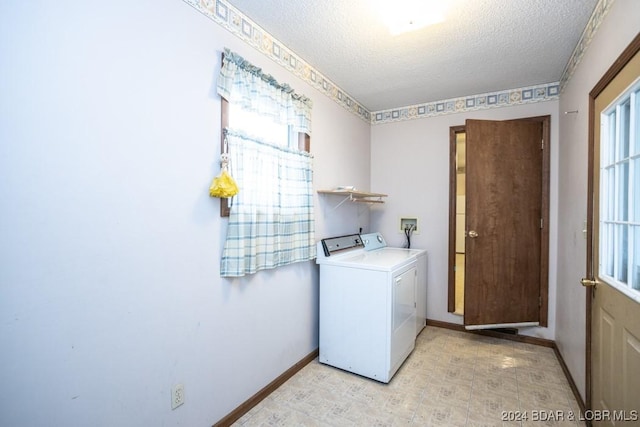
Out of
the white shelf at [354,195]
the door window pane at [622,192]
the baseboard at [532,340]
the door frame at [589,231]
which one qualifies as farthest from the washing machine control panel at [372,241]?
the door window pane at [622,192]

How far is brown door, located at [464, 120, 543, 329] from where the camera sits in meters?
2.74

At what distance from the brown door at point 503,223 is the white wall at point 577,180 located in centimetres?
21

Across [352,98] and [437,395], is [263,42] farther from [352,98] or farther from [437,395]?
[437,395]

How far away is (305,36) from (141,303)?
75.1 inches

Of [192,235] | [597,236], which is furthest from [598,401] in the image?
[192,235]

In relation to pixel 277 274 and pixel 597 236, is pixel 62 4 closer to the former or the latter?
pixel 277 274

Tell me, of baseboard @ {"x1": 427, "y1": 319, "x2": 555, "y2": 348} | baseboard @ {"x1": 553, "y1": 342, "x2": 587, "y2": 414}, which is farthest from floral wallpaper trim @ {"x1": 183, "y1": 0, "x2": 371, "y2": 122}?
baseboard @ {"x1": 553, "y1": 342, "x2": 587, "y2": 414}

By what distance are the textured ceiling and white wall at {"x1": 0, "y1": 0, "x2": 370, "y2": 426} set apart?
1.67 ft

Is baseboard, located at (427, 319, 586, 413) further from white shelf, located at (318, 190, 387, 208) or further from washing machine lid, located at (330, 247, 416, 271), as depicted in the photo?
white shelf, located at (318, 190, 387, 208)

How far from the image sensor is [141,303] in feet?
4.40

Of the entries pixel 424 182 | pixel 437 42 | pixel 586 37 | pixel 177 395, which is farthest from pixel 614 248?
pixel 177 395

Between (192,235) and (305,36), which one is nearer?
(192,235)

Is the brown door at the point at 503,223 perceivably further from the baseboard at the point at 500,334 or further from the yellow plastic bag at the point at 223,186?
the yellow plastic bag at the point at 223,186

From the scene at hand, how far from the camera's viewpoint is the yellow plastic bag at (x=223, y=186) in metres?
1.58
